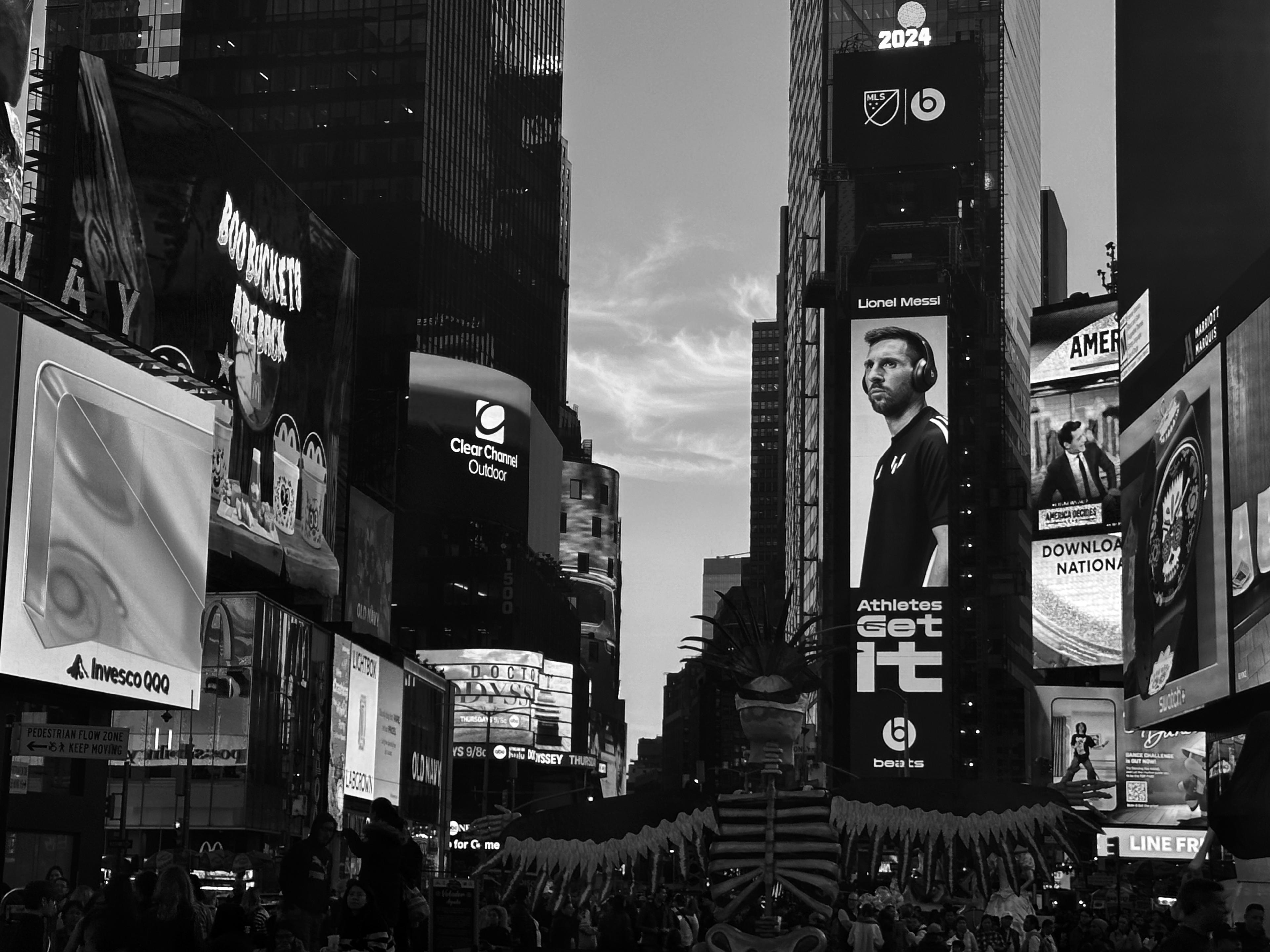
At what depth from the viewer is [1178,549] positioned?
140 feet

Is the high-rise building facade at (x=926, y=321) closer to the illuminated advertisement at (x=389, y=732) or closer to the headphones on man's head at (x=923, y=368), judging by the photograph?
the headphones on man's head at (x=923, y=368)

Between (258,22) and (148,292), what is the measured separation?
274 ft

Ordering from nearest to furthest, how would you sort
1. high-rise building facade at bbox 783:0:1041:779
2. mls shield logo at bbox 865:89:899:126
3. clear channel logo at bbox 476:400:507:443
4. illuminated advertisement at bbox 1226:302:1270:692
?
1. illuminated advertisement at bbox 1226:302:1270:692
2. high-rise building facade at bbox 783:0:1041:779
3. mls shield logo at bbox 865:89:899:126
4. clear channel logo at bbox 476:400:507:443

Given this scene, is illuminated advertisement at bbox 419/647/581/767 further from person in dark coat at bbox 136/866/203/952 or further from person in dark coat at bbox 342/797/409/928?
person in dark coat at bbox 136/866/203/952

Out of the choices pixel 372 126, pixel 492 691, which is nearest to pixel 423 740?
pixel 492 691

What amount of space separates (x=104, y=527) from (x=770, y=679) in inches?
753

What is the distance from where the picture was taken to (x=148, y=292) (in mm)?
56344

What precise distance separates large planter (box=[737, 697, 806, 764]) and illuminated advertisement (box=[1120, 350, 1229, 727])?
847 inches

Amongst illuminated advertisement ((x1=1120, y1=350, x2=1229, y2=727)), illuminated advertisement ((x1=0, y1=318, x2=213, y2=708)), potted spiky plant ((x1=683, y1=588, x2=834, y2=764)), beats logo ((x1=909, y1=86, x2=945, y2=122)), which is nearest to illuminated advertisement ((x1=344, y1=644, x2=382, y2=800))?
illuminated advertisement ((x1=1120, y1=350, x2=1229, y2=727))

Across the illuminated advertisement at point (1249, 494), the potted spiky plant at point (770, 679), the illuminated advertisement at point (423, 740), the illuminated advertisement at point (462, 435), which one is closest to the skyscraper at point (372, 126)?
the illuminated advertisement at point (462, 435)

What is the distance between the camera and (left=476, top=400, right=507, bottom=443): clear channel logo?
126688mm

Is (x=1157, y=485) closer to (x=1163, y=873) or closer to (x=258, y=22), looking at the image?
(x=1163, y=873)

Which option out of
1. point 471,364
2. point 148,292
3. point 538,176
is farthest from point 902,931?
point 538,176

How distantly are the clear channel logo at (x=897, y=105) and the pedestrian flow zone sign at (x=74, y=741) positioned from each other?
9302 centimetres
